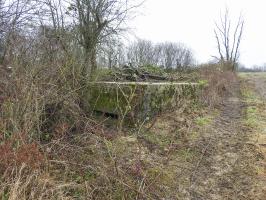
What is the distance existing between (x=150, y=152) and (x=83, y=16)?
13.6 meters

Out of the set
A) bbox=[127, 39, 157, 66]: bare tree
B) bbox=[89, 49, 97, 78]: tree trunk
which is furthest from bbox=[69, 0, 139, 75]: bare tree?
bbox=[89, 49, 97, 78]: tree trunk

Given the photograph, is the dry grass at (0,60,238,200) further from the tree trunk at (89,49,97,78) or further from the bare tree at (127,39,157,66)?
the bare tree at (127,39,157,66)

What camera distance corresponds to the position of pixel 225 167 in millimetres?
5527

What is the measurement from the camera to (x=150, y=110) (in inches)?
309

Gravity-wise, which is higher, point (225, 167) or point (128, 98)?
point (128, 98)

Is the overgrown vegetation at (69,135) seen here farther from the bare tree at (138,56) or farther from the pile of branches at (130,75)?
the bare tree at (138,56)

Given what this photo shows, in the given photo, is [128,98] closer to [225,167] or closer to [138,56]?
[225,167]

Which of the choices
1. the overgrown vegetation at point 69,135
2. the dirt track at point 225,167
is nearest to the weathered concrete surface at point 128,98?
the overgrown vegetation at point 69,135

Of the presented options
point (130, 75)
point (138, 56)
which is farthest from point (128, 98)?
point (138, 56)

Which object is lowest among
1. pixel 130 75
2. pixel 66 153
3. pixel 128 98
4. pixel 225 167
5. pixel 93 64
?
pixel 225 167

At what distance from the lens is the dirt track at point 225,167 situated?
4617 millimetres

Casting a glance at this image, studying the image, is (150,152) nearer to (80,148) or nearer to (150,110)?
(80,148)

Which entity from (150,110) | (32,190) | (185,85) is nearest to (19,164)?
(32,190)

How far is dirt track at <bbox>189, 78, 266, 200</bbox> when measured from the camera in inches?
182
